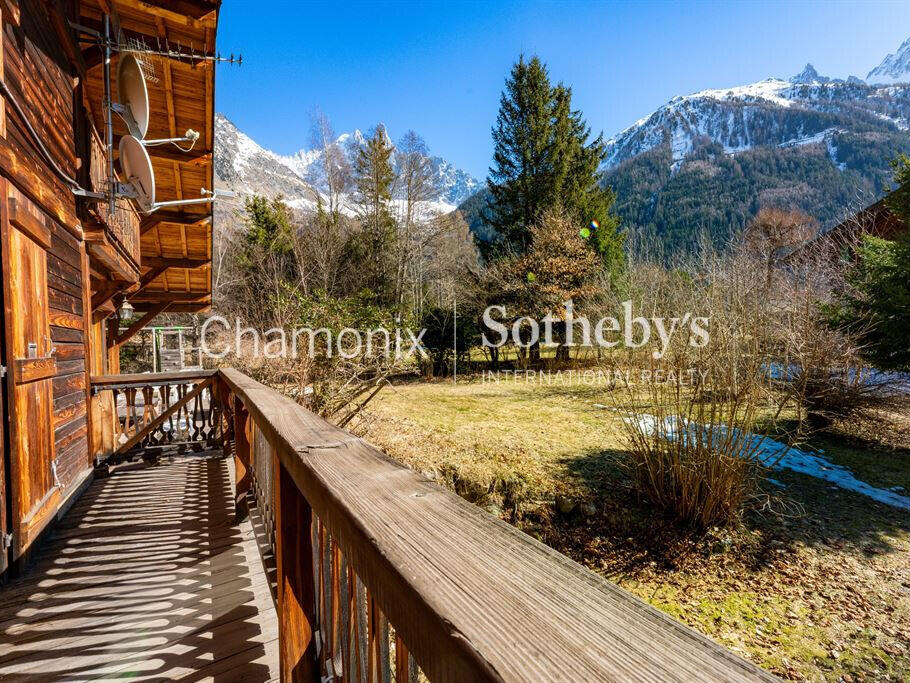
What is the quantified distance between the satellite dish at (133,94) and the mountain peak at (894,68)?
171016mm

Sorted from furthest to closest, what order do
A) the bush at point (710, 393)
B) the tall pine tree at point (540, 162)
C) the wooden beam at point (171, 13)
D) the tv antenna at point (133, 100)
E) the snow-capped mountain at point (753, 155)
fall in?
1. the snow-capped mountain at point (753, 155)
2. the tall pine tree at point (540, 162)
3. the bush at point (710, 393)
4. the tv antenna at point (133, 100)
5. the wooden beam at point (171, 13)

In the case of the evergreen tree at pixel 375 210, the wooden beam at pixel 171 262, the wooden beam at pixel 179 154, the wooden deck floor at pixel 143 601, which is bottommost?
the wooden deck floor at pixel 143 601

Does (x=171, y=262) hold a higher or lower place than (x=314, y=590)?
higher

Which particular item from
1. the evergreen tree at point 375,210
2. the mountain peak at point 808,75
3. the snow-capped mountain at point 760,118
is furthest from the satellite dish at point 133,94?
the mountain peak at point 808,75

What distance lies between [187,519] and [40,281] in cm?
181

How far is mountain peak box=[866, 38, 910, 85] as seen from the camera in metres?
114

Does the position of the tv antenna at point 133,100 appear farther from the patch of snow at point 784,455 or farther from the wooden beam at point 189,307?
the wooden beam at point 189,307

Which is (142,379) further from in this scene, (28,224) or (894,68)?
(894,68)

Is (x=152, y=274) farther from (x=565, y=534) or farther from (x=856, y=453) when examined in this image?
(x=856, y=453)

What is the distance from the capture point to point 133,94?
330cm

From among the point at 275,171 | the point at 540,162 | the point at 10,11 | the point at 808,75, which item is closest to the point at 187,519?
the point at 10,11

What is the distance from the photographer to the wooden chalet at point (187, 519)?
1.41 feet

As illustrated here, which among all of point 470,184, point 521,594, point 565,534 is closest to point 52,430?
point 521,594

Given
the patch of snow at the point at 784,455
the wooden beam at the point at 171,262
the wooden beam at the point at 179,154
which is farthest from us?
the wooden beam at the point at 171,262
